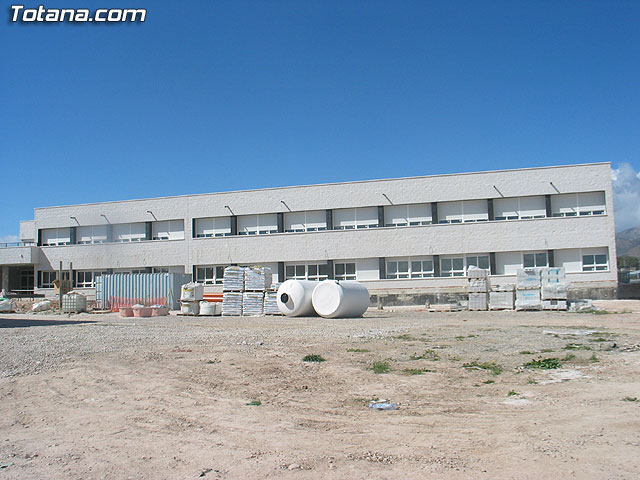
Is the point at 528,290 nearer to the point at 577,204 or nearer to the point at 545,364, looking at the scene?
the point at 577,204

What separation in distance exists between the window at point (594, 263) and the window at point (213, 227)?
2944 centimetres

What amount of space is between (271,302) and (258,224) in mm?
19153

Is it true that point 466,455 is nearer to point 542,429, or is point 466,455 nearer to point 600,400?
point 542,429

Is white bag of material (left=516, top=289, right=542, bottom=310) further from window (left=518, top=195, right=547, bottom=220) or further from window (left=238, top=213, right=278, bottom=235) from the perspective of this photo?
window (left=238, top=213, right=278, bottom=235)

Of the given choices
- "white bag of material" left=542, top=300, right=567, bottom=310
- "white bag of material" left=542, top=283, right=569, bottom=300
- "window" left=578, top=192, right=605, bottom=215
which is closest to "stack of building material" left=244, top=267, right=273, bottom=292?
"white bag of material" left=542, top=300, right=567, bottom=310

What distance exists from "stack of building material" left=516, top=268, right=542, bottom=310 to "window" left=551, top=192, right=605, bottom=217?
509 inches

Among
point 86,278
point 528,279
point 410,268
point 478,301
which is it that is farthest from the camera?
point 86,278

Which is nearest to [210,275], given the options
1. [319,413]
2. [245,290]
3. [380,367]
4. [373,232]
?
[373,232]

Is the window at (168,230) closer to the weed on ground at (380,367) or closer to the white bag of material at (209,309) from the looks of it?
the white bag of material at (209,309)

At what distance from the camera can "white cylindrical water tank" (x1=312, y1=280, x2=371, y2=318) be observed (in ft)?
87.0

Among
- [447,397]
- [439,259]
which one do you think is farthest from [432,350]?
[439,259]

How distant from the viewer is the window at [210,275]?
4941 cm

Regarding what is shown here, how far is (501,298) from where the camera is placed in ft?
106

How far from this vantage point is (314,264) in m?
47.0
